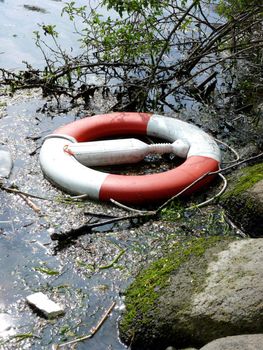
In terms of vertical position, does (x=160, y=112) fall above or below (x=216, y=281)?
above

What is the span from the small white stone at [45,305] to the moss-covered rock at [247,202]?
4.08 ft

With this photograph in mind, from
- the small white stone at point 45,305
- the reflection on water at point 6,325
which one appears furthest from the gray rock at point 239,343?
the reflection on water at point 6,325

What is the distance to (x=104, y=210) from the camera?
3.47m

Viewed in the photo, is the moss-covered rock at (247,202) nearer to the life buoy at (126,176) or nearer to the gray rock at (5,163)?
the life buoy at (126,176)

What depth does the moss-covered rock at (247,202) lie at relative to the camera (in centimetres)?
325

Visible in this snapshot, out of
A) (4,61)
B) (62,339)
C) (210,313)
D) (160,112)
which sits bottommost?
(62,339)

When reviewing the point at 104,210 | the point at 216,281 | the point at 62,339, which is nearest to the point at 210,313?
the point at 216,281

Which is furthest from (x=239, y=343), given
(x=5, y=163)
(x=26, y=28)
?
(x=26, y=28)

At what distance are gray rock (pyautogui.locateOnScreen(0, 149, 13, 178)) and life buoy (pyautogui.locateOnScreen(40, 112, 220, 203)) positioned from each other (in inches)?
9.1

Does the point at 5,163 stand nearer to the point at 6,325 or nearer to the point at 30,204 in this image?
the point at 30,204

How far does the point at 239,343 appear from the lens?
210 cm

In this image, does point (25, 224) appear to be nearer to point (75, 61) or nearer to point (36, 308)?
point (36, 308)

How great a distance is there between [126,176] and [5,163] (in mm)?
878

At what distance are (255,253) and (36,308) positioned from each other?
3.46 feet
